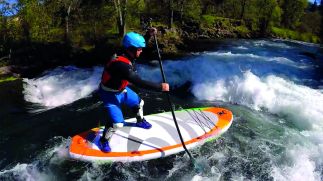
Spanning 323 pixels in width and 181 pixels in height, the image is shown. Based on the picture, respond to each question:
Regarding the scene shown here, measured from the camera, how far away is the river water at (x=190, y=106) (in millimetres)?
7660

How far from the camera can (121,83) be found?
7.35 meters

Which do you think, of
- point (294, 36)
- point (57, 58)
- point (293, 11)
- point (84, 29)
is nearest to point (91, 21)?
point (84, 29)

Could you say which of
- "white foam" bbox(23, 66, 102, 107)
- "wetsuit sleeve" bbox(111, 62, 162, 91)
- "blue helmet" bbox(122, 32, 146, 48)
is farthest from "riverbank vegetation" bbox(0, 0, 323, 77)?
"wetsuit sleeve" bbox(111, 62, 162, 91)

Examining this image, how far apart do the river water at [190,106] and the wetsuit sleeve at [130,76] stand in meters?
2.15

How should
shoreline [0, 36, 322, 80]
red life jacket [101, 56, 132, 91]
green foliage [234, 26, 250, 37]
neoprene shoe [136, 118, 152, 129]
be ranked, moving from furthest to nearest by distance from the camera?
1. green foliage [234, 26, 250, 37]
2. shoreline [0, 36, 322, 80]
3. neoprene shoe [136, 118, 152, 129]
4. red life jacket [101, 56, 132, 91]

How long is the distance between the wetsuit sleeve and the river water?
2152 millimetres

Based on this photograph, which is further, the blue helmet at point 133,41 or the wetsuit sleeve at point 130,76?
the blue helmet at point 133,41

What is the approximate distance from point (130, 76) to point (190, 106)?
5654 mm

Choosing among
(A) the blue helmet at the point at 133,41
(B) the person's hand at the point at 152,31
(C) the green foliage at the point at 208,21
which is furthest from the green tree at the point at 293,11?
(A) the blue helmet at the point at 133,41

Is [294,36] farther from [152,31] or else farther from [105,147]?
[105,147]

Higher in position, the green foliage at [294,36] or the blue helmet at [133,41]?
the blue helmet at [133,41]

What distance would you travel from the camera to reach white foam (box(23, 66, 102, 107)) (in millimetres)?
13656

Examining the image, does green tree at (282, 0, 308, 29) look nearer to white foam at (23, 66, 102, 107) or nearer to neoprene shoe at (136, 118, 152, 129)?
white foam at (23, 66, 102, 107)

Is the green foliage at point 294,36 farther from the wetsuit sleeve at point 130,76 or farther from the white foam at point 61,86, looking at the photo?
the wetsuit sleeve at point 130,76
